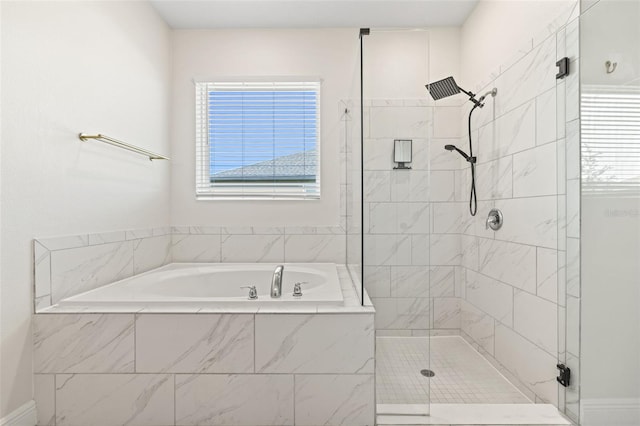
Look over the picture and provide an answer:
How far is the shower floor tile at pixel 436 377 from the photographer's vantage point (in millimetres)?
1486

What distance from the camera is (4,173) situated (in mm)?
1310

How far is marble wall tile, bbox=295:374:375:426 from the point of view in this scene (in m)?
1.40

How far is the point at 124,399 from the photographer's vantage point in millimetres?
1414

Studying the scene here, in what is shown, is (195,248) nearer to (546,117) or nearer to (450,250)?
(450,250)

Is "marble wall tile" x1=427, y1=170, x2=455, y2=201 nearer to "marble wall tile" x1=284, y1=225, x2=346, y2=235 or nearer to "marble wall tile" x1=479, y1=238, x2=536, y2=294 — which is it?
"marble wall tile" x1=479, y1=238, x2=536, y2=294

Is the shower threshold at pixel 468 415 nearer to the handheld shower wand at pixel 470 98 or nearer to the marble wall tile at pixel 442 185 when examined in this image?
the handheld shower wand at pixel 470 98

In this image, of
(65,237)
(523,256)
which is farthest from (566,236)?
(65,237)

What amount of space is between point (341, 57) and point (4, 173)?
7.51 feet

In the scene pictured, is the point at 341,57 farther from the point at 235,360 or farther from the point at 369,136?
the point at 235,360

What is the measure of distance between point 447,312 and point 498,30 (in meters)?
2.02

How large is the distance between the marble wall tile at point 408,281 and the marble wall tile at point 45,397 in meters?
1.60

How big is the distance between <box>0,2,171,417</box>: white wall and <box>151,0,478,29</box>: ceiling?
0.94 feet

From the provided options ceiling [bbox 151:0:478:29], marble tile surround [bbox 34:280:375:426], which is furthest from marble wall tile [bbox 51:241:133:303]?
ceiling [bbox 151:0:478:29]

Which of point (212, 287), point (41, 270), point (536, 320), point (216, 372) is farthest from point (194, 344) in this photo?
point (536, 320)
